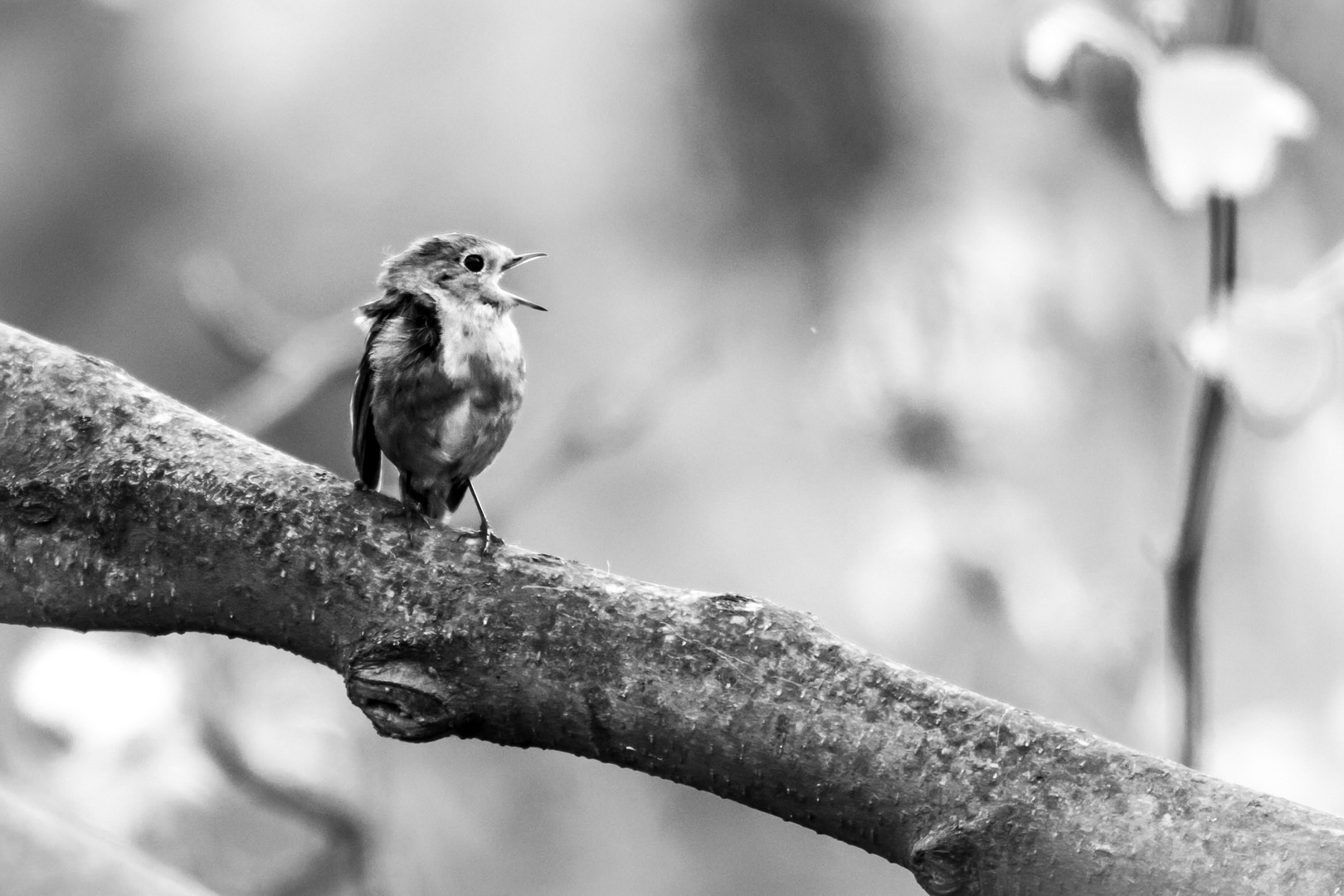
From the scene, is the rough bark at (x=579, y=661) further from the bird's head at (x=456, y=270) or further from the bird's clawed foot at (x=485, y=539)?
the bird's head at (x=456, y=270)

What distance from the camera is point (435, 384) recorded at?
1.61 meters

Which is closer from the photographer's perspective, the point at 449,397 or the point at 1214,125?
the point at 1214,125

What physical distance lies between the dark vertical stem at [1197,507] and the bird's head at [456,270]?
767 mm

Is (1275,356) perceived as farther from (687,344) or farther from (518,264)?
(687,344)

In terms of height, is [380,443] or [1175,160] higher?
[1175,160]

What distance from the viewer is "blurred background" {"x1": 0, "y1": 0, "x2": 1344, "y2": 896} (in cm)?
248

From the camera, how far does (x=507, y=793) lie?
5.90 metres

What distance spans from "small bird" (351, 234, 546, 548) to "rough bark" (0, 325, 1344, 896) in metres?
0.41

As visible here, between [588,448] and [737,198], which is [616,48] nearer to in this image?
[737,198]

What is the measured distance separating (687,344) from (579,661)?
246cm

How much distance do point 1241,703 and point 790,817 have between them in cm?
380

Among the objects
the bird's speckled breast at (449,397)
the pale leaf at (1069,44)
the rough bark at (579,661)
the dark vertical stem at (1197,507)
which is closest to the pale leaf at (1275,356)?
the dark vertical stem at (1197,507)

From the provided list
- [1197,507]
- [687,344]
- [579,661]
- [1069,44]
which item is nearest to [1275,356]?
[1197,507]

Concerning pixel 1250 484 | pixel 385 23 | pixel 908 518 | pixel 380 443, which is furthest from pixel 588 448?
pixel 385 23
